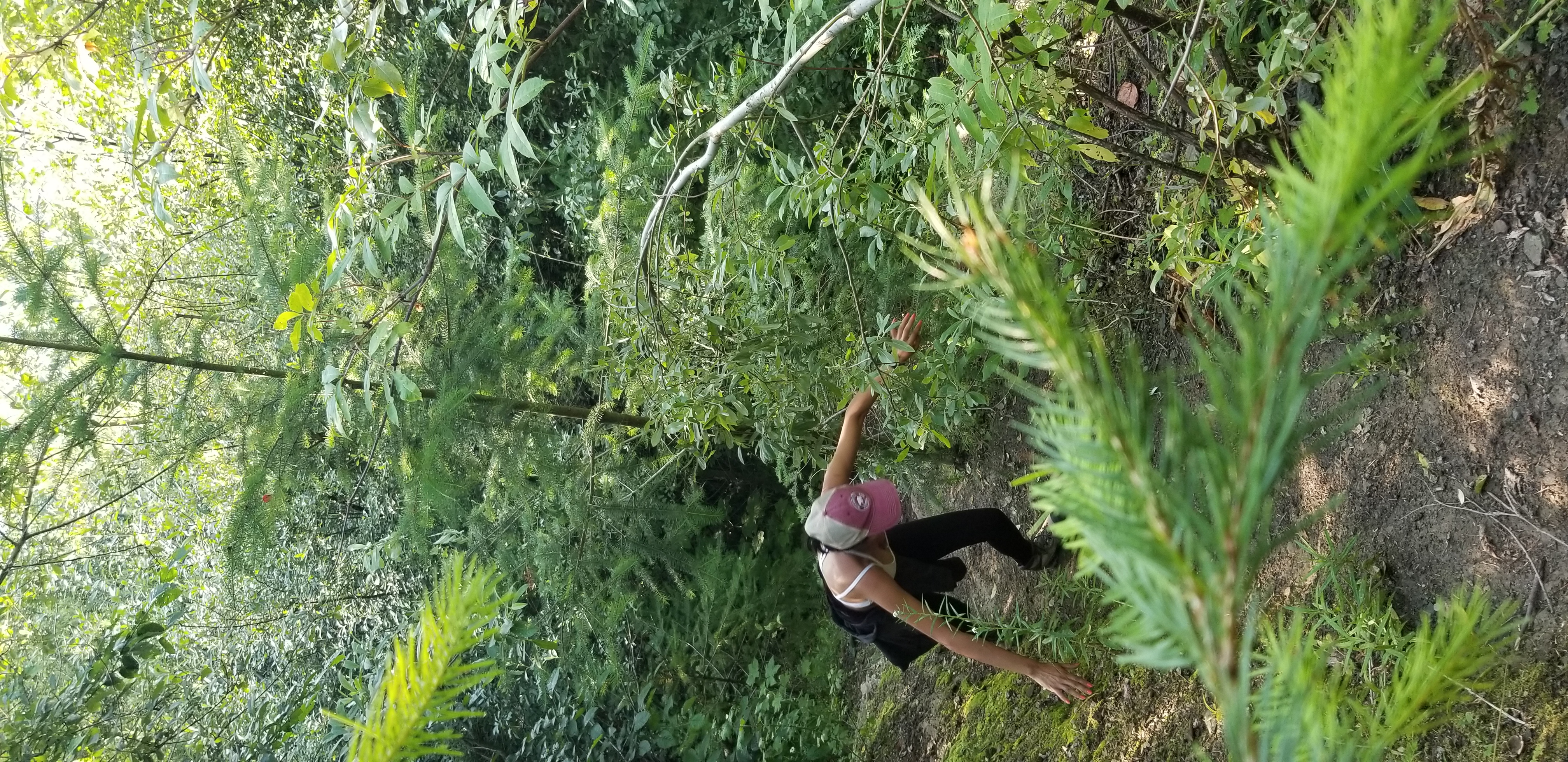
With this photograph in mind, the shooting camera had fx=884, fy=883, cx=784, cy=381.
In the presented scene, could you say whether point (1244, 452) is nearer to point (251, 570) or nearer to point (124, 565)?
point (251, 570)

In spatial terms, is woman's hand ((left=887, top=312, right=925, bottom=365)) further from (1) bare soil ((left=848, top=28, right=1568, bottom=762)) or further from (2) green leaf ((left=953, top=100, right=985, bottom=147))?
(2) green leaf ((left=953, top=100, right=985, bottom=147))

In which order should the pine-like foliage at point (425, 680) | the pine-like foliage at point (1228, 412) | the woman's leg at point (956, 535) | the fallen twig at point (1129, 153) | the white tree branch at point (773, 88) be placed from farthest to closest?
the woman's leg at point (956, 535) < the fallen twig at point (1129, 153) < the white tree branch at point (773, 88) < the pine-like foliage at point (425, 680) < the pine-like foliage at point (1228, 412)

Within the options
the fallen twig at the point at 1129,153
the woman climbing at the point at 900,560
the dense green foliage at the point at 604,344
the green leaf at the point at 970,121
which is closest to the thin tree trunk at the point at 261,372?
the dense green foliage at the point at 604,344

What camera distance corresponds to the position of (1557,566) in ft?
5.52

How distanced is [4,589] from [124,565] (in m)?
0.74

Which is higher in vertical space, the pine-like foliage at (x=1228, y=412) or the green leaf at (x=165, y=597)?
the pine-like foliage at (x=1228, y=412)

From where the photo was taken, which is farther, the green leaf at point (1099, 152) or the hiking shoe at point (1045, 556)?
the hiking shoe at point (1045, 556)

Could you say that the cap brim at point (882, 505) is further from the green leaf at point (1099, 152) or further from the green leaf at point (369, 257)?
the green leaf at point (369, 257)

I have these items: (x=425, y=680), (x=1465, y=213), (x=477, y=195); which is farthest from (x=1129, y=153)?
(x=425, y=680)

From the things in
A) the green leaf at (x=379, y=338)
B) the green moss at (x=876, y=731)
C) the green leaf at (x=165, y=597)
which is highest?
the green leaf at (x=379, y=338)

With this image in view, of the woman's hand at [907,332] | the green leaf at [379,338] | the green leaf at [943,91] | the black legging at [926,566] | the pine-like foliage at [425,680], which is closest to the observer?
the pine-like foliage at [425,680]

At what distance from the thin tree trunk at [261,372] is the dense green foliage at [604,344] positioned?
39mm

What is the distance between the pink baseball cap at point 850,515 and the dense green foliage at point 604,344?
0.36 metres

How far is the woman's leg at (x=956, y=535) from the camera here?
3176 mm
